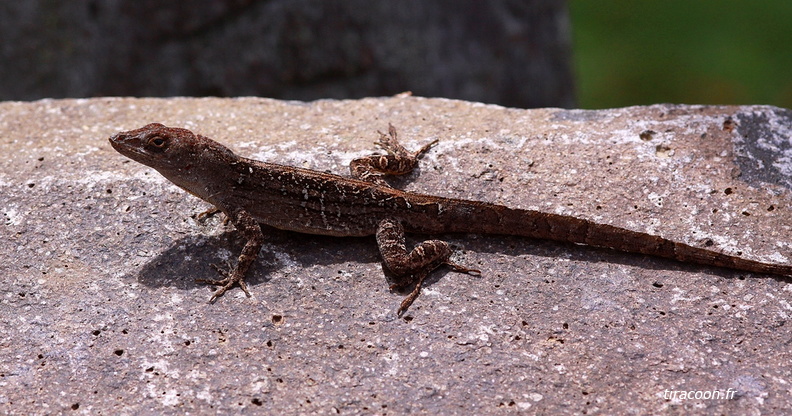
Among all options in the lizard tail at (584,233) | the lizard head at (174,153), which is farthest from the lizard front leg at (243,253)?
the lizard tail at (584,233)

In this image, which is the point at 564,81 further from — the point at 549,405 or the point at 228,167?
the point at 549,405

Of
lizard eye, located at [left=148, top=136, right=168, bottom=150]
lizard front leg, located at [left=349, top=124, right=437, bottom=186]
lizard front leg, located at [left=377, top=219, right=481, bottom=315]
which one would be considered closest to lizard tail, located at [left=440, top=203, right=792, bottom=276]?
lizard front leg, located at [left=377, top=219, right=481, bottom=315]

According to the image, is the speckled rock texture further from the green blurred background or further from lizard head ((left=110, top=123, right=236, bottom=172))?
the green blurred background

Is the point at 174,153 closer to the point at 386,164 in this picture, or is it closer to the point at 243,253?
the point at 243,253

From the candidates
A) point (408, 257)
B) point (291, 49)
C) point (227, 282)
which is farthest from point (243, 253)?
point (291, 49)

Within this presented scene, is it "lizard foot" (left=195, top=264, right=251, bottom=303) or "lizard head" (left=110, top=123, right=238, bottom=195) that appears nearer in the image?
"lizard foot" (left=195, top=264, right=251, bottom=303)

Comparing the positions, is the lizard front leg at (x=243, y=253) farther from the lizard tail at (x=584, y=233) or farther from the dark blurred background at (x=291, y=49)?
the dark blurred background at (x=291, y=49)

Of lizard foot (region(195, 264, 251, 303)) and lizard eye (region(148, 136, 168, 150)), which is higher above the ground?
lizard eye (region(148, 136, 168, 150))

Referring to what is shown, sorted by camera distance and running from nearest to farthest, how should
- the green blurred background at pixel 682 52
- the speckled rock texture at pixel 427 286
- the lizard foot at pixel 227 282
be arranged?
the speckled rock texture at pixel 427 286, the lizard foot at pixel 227 282, the green blurred background at pixel 682 52
